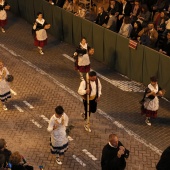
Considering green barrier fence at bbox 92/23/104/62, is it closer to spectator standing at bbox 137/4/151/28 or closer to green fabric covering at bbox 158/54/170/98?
spectator standing at bbox 137/4/151/28

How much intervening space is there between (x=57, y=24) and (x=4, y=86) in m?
6.41

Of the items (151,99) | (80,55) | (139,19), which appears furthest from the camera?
(139,19)

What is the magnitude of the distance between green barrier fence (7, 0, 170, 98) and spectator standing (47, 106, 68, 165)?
5.10 meters

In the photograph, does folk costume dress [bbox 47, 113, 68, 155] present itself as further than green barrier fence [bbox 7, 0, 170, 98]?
No

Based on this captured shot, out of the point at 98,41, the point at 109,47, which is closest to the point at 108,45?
the point at 109,47

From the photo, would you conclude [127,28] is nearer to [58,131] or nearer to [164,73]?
[164,73]

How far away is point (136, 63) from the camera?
622 inches

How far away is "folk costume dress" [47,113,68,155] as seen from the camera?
1084cm

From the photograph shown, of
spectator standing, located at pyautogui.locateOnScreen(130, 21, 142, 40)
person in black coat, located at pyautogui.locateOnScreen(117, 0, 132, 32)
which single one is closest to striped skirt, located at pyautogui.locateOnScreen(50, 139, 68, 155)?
spectator standing, located at pyautogui.locateOnScreen(130, 21, 142, 40)

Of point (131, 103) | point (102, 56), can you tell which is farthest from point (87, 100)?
point (102, 56)

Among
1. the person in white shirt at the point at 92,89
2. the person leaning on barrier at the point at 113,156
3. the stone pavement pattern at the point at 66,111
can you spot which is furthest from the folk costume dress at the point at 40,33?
the person leaning on barrier at the point at 113,156

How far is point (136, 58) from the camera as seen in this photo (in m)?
15.7

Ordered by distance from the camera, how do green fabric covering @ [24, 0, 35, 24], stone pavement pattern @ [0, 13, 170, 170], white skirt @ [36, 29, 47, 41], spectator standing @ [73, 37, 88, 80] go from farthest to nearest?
green fabric covering @ [24, 0, 35, 24], white skirt @ [36, 29, 47, 41], spectator standing @ [73, 37, 88, 80], stone pavement pattern @ [0, 13, 170, 170]

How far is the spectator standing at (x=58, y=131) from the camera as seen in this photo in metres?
10.8
